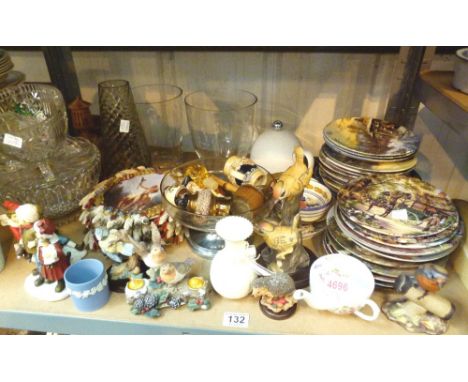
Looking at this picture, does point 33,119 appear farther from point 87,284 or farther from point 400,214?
point 400,214

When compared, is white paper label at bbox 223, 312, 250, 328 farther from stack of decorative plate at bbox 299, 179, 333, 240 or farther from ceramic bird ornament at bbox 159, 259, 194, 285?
stack of decorative plate at bbox 299, 179, 333, 240

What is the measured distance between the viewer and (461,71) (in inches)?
30.5

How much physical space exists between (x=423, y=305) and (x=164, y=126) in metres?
0.75

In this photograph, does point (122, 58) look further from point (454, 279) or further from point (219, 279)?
point (454, 279)

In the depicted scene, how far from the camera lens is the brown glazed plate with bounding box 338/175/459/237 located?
0.69m

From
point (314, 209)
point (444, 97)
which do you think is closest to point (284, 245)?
point (314, 209)

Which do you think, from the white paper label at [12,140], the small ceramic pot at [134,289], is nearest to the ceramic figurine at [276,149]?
the small ceramic pot at [134,289]

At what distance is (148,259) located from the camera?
68 cm

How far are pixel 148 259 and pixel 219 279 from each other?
131 mm

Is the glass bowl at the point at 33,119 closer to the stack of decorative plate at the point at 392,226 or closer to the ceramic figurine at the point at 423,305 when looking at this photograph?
the stack of decorative plate at the point at 392,226

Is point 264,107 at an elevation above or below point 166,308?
above
